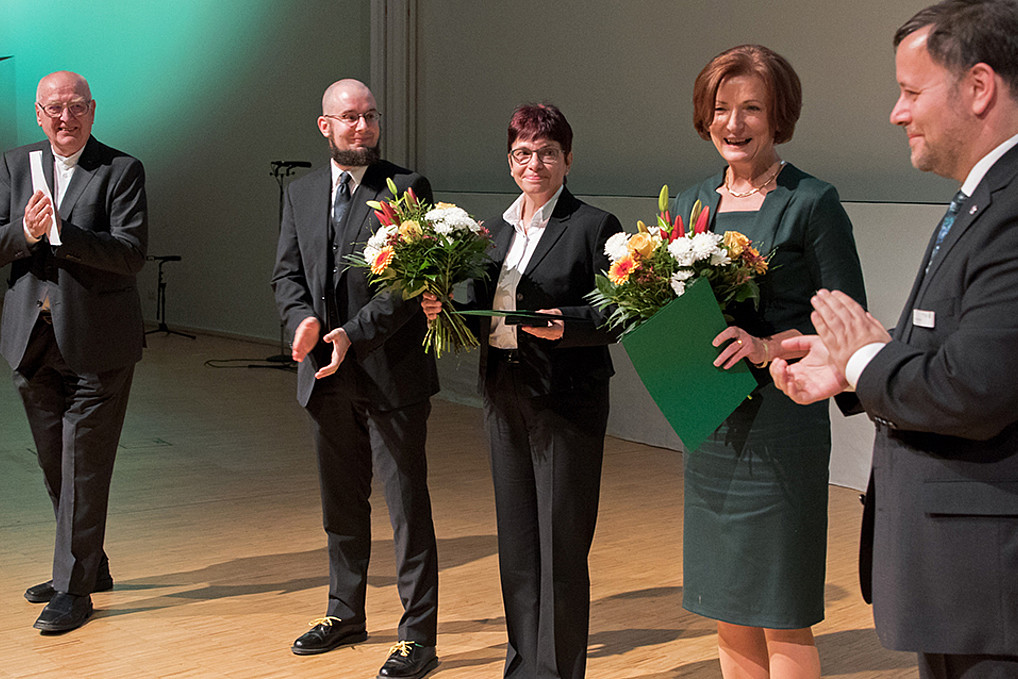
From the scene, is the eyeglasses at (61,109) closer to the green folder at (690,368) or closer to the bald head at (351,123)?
the bald head at (351,123)

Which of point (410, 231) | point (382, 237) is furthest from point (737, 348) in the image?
point (382, 237)

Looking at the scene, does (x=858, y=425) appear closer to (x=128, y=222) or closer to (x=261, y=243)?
(x=128, y=222)

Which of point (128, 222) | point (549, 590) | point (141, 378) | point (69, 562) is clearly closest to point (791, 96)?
point (549, 590)

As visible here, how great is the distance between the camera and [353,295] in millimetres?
3688

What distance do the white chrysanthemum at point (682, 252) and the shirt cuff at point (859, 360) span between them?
0.71 m

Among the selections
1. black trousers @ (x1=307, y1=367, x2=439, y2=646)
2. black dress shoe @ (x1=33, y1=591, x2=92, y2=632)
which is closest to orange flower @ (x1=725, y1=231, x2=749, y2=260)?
black trousers @ (x1=307, y1=367, x2=439, y2=646)

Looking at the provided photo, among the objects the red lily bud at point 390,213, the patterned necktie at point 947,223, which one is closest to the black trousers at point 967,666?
the patterned necktie at point 947,223

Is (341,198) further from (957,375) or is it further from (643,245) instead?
(957,375)

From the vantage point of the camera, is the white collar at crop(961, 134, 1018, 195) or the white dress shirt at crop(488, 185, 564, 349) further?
the white dress shirt at crop(488, 185, 564, 349)

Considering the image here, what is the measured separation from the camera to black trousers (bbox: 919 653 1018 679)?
1747mm

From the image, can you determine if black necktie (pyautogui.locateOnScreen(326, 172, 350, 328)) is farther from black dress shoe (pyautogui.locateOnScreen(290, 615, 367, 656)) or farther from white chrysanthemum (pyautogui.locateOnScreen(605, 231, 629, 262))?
white chrysanthemum (pyautogui.locateOnScreen(605, 231, 629, 262))

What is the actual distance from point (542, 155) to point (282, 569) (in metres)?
2.48

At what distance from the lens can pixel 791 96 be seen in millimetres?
2682

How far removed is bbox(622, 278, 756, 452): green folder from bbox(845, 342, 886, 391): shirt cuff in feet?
2.18
